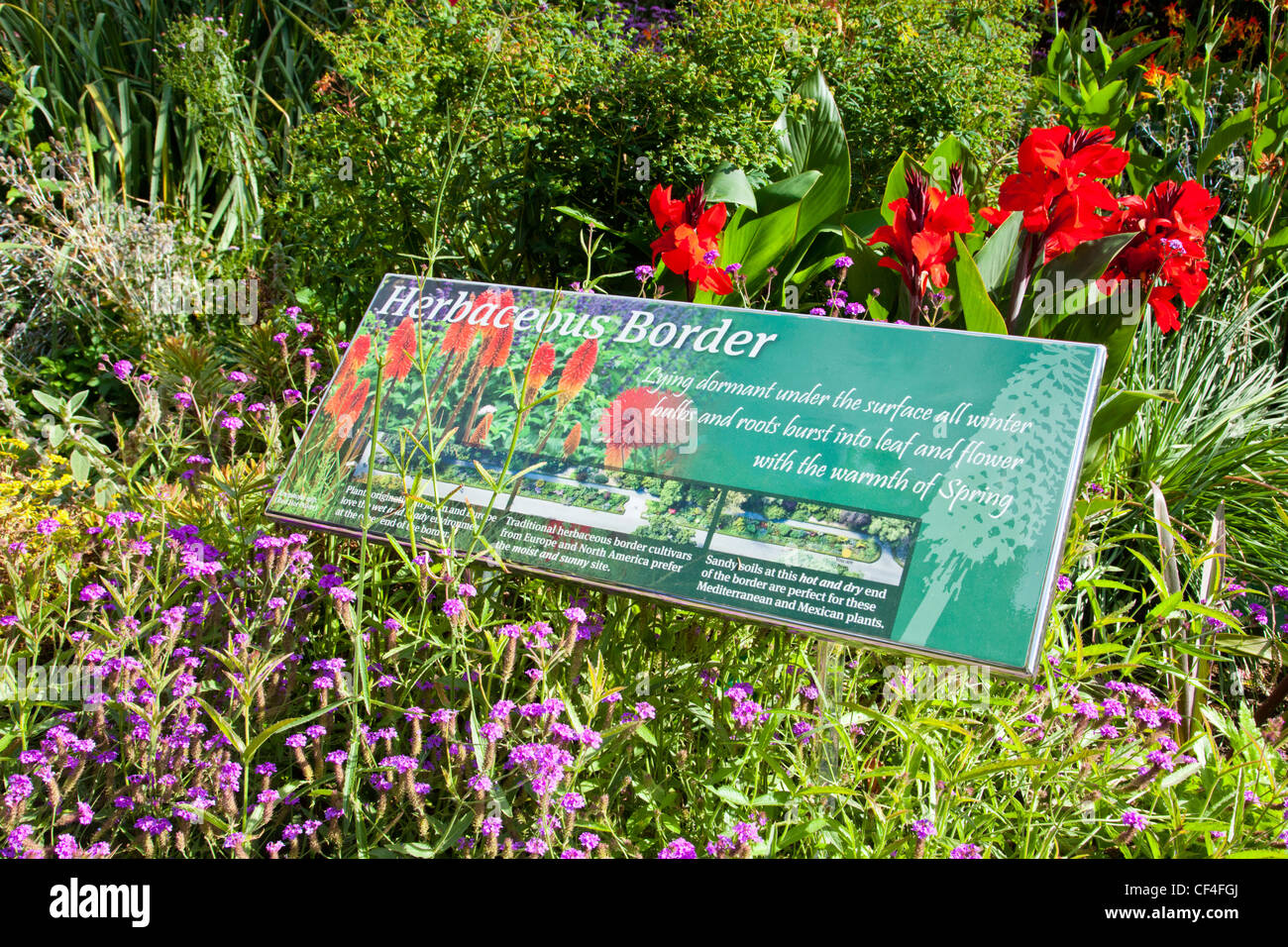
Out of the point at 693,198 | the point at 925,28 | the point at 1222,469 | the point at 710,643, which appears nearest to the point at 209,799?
the point at 710,643

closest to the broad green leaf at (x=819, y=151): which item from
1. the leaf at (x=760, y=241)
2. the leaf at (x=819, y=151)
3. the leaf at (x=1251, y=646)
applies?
the leaf at (x=819, y=151)

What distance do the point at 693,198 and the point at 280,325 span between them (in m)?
1.71

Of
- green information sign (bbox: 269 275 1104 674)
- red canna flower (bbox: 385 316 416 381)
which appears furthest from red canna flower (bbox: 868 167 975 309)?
red canna flower (bbox: 385 316 416 381)

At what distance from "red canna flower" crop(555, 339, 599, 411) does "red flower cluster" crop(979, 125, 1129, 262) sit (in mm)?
874

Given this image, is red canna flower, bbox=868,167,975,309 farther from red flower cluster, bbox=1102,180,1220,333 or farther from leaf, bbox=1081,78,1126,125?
leaf, bbox=1081,78,1126,125

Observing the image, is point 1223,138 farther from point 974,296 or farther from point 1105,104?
point 974,296

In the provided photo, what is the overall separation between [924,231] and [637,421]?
752mm

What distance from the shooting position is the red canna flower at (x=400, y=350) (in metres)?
1.81

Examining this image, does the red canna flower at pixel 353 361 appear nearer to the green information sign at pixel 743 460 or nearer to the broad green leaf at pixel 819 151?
the green information sign at pixel 743 460

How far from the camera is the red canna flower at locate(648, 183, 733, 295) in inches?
77.9

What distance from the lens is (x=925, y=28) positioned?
10.6ft

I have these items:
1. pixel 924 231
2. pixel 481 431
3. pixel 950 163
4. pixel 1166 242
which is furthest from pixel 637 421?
pixel 950 163

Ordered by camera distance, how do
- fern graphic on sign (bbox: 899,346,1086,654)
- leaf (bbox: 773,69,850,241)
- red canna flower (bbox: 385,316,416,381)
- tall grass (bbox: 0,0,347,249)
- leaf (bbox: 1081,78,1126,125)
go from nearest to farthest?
fern graphic on sign (bbox: 899,346,1086,654)
red canna flower (bbox: 385,316,416,381)
leaf (bbox: 773,69,850,241)
leaf (bbox: 1081,78,1126,125)
tall grass (bbox: 0,0,347,249)
